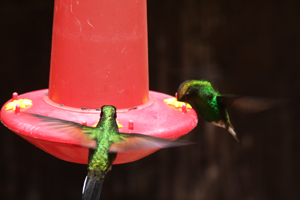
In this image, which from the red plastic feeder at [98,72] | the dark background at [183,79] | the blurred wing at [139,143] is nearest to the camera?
the blurred wing at [139,143]

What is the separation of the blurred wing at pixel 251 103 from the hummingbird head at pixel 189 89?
18cm

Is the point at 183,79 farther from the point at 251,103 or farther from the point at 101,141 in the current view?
the point at 101,141

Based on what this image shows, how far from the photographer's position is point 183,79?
4000mm

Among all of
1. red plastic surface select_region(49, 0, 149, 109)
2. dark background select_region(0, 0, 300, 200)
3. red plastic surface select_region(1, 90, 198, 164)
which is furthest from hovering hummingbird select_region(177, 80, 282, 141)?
dark background select_region(0, 0, 300, 200)

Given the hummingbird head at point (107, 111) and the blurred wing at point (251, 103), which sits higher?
the hummingbird head at point (107, 111)

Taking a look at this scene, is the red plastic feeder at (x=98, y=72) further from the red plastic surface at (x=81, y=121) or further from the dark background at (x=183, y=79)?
the dark background at (x=183, y=79)

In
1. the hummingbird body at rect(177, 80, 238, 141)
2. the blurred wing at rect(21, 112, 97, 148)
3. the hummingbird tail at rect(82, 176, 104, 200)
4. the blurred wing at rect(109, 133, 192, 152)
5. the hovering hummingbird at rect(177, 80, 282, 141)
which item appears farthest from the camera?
the hummingbird body at rect(177, 80, 238, 141)

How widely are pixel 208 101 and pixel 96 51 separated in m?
0.87

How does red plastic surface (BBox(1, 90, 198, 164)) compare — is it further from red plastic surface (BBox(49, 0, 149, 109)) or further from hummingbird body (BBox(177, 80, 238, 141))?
hummingbird body (BBox(177, 80, 238, 141))

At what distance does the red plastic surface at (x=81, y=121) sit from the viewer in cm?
194

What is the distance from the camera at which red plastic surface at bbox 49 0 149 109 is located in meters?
2.18

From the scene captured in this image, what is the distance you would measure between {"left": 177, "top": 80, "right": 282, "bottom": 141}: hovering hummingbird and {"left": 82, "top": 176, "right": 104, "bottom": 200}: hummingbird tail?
69 cm

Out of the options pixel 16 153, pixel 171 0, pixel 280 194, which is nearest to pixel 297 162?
pixel 280 194

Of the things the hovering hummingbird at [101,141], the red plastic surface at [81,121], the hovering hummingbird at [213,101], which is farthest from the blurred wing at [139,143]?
the hovering hummingbird at [213,101]
